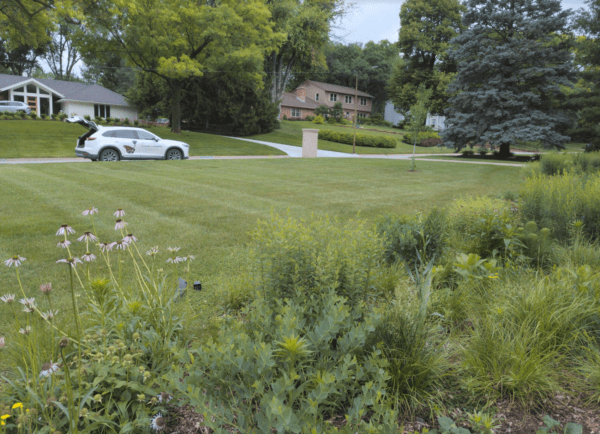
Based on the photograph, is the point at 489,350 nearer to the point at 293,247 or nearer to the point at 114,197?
the point at 293,247

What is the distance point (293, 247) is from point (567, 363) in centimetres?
173

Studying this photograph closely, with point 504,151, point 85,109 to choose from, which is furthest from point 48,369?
point 85,109

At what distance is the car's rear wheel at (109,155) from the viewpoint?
1631 cm

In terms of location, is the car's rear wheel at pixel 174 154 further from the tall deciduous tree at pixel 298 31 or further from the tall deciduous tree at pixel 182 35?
the tall deciduous tree at pixel 298 31

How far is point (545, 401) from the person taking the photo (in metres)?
2.10

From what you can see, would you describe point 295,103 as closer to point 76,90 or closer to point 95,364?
point 76,90

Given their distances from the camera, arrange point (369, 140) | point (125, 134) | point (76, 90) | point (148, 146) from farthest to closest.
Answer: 1. point (76, 90)
2. point (369, 140)
3. point (148, 146)
4. point (125, 134)

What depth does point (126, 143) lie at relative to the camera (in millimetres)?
16641

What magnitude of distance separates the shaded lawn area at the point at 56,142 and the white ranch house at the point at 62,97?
14880mm

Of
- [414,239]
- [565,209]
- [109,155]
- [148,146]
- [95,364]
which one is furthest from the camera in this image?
[148,146]

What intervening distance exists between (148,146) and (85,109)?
29342 mm

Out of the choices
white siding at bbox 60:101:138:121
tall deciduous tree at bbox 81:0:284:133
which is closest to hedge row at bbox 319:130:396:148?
tall deciduous tree at bbox 81:0:284:133

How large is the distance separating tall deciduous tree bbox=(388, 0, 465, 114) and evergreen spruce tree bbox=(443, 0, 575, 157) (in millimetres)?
19292

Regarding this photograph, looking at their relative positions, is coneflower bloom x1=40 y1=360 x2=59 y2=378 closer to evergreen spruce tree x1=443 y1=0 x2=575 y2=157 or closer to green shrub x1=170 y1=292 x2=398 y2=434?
green shrub x1=170 y1=292 x2=398 y2=434
